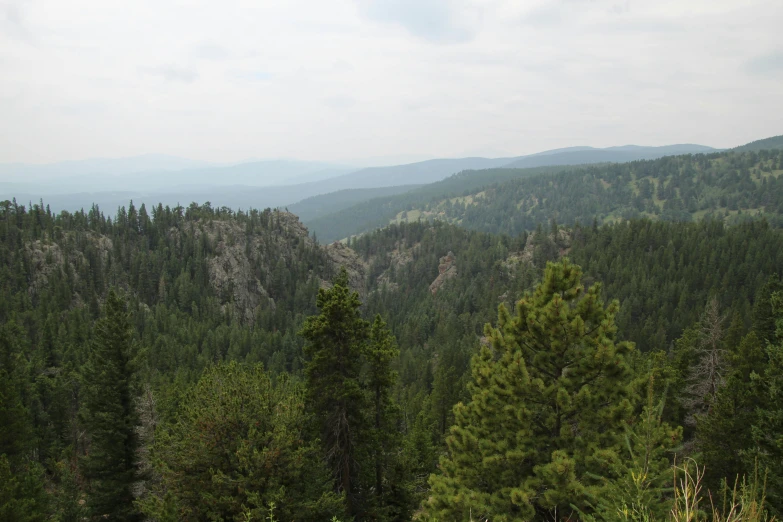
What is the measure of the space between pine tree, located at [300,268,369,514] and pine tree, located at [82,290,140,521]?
38.5 ft

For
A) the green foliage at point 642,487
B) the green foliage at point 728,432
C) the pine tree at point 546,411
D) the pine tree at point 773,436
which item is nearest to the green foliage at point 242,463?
the pine tree at point 546,411

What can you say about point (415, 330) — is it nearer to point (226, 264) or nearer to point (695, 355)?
→ point (226, 264)

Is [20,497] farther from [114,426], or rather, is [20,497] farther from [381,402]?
[381,402]

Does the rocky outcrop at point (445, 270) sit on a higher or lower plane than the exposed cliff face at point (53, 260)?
lower

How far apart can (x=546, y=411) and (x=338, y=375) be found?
29.4 feet

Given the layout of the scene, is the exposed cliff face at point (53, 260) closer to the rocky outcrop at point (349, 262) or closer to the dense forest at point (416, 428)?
the dense forest at point (416, 428)

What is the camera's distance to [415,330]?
114688mm

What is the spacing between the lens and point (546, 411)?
42.2 feet

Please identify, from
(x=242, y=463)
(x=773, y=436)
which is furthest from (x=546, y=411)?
(x=242, y=463)

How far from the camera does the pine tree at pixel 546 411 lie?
11844 millimetres

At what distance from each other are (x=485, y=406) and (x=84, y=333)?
8148cm

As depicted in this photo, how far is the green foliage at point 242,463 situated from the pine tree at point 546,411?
5.39 m

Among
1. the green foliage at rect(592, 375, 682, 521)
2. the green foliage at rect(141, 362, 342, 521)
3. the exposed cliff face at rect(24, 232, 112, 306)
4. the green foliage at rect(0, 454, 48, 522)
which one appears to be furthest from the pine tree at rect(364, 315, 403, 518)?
the exposed cliff face at rect(24, 232, 112, 306)

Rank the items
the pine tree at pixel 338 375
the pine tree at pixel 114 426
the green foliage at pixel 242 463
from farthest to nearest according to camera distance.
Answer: the pine tree at pixel 114 426 → the pine tree at pixel 338 375 → the green foliage at pixel 242 463
